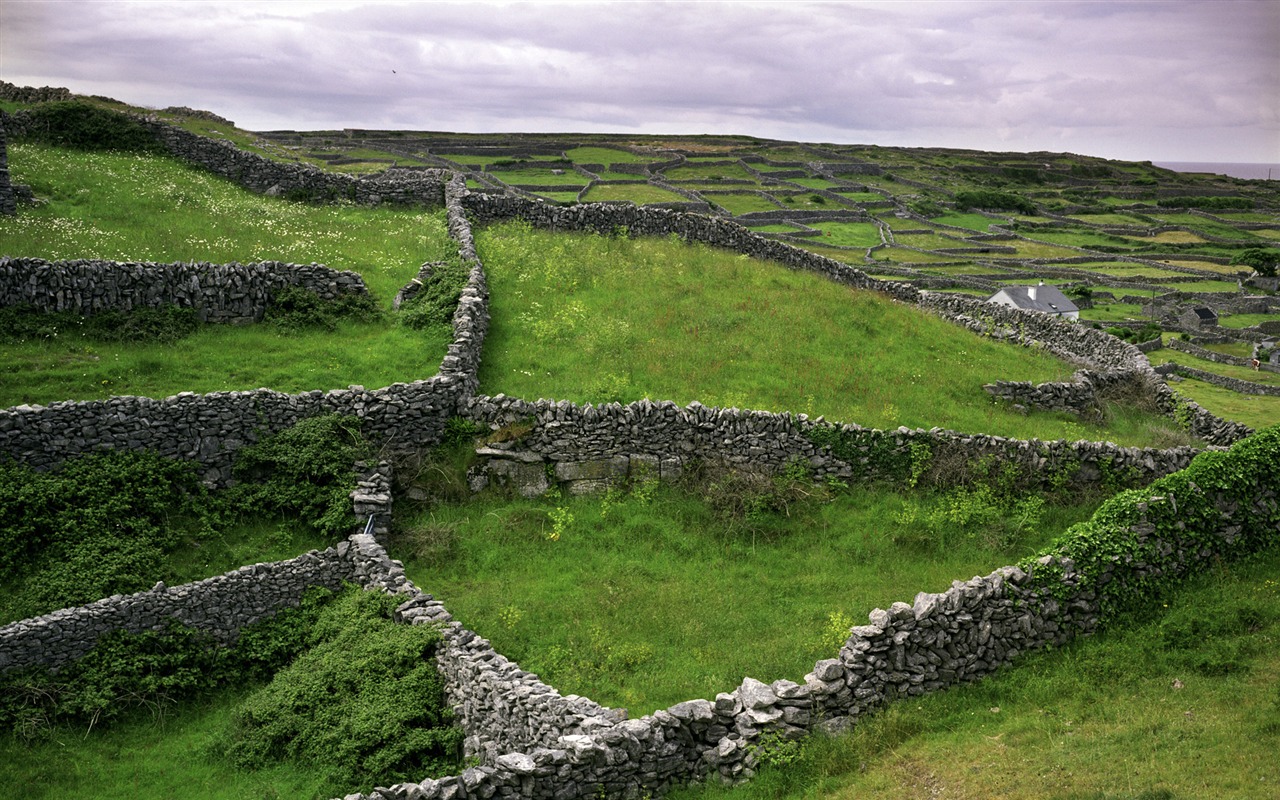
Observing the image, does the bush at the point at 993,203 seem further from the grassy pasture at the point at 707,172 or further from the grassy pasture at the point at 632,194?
the grassy pasture at the point at 632,194

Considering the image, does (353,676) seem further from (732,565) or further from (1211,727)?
(1211,727)

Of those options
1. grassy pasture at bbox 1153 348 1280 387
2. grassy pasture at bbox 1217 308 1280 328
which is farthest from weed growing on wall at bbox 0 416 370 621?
grassy pasture at bbox 1217 308 1280 328

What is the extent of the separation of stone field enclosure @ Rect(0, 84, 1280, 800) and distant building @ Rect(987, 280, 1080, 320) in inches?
1565

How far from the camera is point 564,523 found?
1964 cm

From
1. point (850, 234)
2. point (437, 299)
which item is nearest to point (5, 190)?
point (437, 299)

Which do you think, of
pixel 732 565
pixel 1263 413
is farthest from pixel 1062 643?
pixel 1263 413

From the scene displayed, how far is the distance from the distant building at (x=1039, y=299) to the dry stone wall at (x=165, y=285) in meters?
61.3

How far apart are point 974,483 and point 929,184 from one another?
159 m

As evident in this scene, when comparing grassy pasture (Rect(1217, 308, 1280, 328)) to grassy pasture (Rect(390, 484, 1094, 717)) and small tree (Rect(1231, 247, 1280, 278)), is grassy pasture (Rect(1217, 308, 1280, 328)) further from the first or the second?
grassy pasture (Rect(390, 484, 1094, 717))

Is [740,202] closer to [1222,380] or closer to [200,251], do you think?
[1222,380]

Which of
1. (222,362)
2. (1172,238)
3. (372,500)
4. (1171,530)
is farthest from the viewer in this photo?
(1172,238)

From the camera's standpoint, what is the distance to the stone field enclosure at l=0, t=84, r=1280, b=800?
41.4 ft

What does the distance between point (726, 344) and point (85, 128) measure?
99.8 ft

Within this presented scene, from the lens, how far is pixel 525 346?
2541 centimetres
